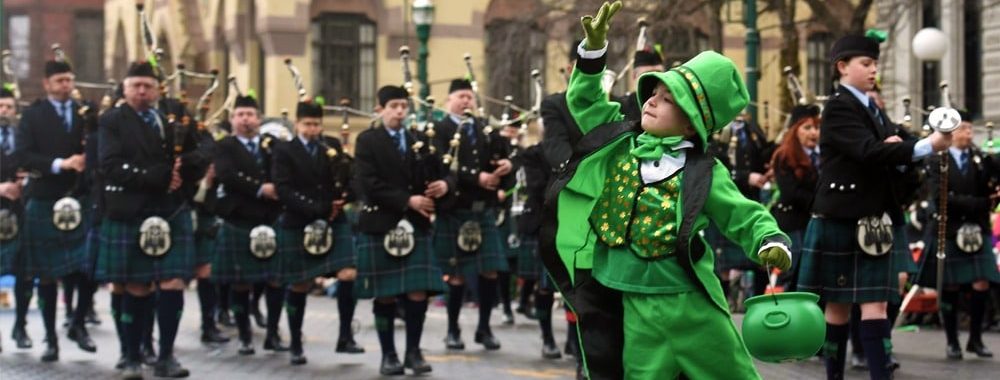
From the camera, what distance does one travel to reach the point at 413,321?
38.1 feet

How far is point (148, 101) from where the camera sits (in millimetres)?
11391

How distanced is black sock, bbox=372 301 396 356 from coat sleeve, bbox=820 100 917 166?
334 cm

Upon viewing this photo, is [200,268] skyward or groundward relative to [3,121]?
groundward

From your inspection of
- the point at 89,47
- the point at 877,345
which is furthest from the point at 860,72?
the point at 89,47

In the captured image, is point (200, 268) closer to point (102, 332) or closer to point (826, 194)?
point (102, 332)


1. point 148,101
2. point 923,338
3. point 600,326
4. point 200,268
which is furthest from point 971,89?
point 600,326

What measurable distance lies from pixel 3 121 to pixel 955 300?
668cm

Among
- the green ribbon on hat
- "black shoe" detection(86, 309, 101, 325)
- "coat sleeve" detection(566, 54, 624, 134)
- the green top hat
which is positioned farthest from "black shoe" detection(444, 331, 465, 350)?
the green top hat

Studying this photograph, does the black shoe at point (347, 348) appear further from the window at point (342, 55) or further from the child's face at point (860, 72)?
the window at point (342, 55)

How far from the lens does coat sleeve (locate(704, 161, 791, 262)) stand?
6266 mm

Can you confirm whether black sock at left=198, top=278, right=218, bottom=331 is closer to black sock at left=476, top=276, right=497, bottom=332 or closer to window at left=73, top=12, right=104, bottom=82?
black sock at left=476, top=276, right=497, bottom=332

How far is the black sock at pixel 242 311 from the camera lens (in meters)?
13.5

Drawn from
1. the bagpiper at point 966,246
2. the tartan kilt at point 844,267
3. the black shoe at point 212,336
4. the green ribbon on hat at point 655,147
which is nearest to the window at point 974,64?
the bagpiper at point 966,246

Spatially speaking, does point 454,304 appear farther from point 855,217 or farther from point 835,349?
point 855,217
